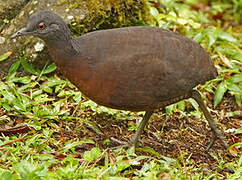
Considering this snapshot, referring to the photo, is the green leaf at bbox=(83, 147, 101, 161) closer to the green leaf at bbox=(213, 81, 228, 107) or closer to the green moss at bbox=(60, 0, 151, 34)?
the green moss at bbox=(60, 0, 151, 34)

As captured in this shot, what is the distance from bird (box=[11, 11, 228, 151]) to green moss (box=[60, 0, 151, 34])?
147cm

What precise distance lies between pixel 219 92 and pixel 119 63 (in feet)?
7.71

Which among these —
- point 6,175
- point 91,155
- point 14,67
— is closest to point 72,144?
point 91,155

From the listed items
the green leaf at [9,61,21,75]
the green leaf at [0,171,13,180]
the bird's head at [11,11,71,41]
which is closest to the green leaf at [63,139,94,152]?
the green leaf at [0,171,13,180]

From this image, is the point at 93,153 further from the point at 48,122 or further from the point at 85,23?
the point at 85,23

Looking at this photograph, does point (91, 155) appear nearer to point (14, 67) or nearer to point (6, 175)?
point (6, 175)

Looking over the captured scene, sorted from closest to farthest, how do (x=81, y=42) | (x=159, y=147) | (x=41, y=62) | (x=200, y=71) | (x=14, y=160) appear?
(x=14, y=160)
(x=81, y=42)
(x=200, y=71)
(x=159, y=147)
(x=41, y=62)

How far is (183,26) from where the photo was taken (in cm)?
690

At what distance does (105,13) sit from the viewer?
5.61 meters

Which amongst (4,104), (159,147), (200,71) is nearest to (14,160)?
(4,104)

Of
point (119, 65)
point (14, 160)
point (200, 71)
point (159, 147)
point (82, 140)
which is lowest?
point (159, 147)

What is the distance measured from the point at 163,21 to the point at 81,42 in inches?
117

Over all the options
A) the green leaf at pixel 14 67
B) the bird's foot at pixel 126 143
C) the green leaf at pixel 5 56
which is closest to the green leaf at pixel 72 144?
the bird's foot at pixel 126 143

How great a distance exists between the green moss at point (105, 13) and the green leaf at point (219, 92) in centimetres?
164
